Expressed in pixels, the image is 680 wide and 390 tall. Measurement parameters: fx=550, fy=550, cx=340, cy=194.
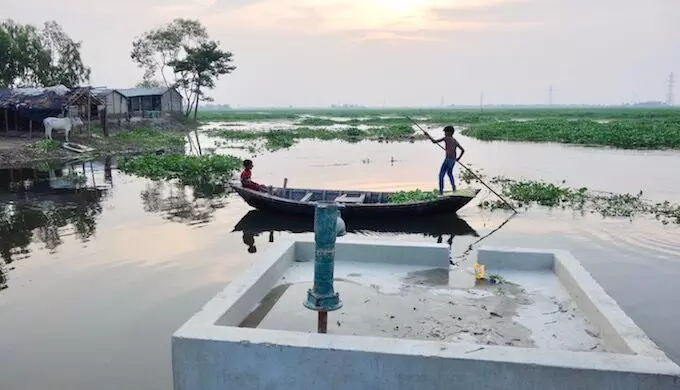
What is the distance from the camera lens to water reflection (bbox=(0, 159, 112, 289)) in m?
12.3

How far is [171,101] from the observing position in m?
51.7

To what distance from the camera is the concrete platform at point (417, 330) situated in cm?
386

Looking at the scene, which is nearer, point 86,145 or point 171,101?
point 86,145

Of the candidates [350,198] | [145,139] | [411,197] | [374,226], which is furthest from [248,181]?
[145,139]

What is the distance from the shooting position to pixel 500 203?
16578mm

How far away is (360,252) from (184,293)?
3.67m

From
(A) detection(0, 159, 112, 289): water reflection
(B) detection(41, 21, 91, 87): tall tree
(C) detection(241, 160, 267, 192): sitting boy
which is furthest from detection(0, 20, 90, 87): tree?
(C) detection(241, 160, 267, 192): sitting boy

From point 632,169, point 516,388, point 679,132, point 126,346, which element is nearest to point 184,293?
point 126,346

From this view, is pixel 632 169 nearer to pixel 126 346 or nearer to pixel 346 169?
pixel 346 169

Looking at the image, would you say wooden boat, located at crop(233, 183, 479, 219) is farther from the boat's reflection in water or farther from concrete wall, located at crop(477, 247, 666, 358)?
concrete wall, located at crop(477, 247, 666, 358)

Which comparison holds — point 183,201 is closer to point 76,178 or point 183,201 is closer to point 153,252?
point 153,252

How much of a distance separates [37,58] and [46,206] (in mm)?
31619

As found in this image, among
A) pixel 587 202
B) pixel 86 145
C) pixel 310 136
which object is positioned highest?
pixel 310 136

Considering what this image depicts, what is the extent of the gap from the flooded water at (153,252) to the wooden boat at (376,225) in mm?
52
